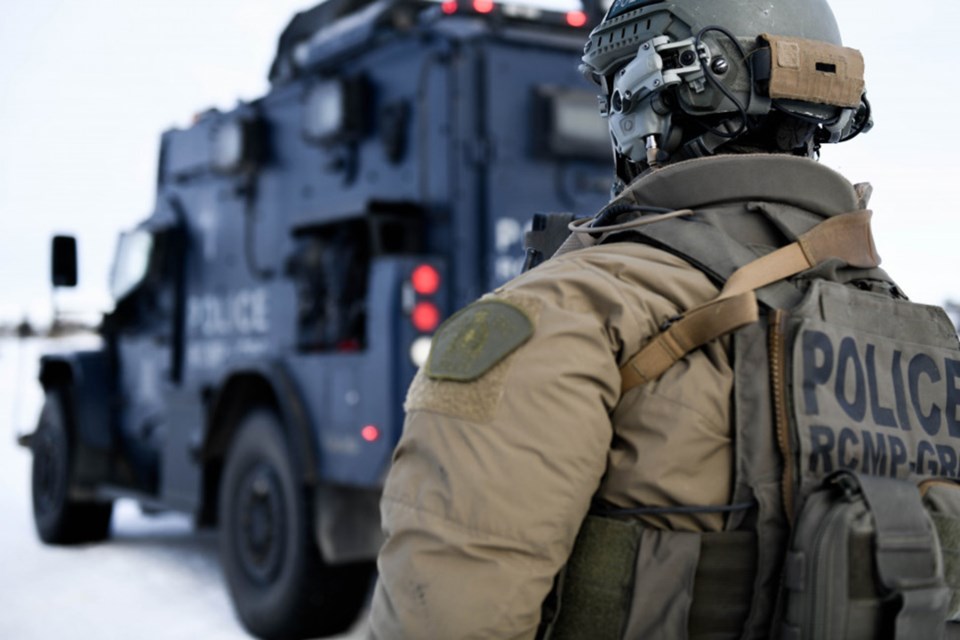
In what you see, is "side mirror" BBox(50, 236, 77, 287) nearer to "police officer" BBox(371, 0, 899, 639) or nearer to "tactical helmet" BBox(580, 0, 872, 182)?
"tactical helmet" BBox(580, 0, 872, 182)

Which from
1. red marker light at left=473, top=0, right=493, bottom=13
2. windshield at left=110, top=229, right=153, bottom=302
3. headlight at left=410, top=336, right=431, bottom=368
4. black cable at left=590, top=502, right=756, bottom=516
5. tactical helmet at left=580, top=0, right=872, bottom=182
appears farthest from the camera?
windshield at left=110, top=229, right=153, bottom=302

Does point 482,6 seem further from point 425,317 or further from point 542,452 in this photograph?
point 542,452

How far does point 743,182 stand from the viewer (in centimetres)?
170

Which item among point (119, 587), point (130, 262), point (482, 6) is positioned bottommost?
point (119, 587)

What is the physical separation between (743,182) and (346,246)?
337 cm

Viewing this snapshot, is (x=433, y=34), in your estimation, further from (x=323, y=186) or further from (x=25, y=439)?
(x=25, y=439)

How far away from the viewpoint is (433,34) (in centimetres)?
468

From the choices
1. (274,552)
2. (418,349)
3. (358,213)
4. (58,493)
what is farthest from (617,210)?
(58,493)

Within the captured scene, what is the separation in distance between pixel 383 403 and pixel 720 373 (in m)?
2.87

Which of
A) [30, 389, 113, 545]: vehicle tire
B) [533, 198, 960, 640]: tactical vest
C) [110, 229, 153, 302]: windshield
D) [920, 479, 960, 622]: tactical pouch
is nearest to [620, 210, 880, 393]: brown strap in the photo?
[533, 198, 960, 640]: tactical vest

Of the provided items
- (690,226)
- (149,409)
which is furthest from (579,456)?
(149,409)

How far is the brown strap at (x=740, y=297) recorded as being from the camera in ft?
5.03

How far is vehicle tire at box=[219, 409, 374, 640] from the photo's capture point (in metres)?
4.68

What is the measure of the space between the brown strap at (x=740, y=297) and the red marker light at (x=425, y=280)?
9.14ft
